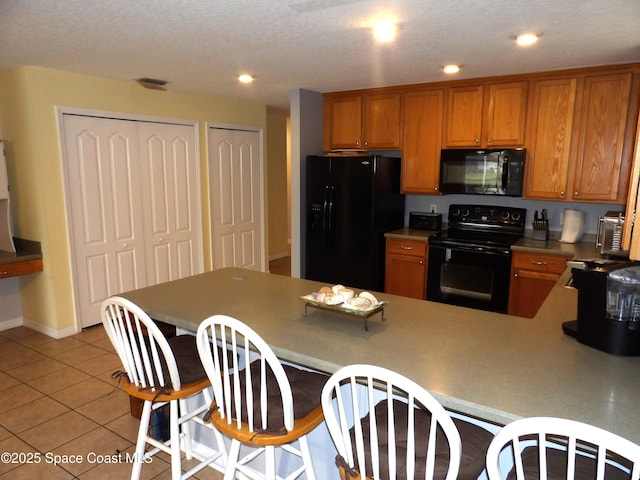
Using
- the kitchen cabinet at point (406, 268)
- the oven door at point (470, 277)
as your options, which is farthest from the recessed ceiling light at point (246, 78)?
the oven door at point (470, 277)

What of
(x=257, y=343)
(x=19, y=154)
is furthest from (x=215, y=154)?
(x=257, y=343)

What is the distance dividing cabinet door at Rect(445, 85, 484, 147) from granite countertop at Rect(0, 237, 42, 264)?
3.80 meters

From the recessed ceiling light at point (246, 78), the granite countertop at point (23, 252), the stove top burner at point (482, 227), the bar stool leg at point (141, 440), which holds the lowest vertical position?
the bar stool leg at point (141, 440)

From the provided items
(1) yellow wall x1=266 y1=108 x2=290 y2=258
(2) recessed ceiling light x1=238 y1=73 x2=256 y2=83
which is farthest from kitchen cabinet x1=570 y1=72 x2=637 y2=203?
(1) yellow wall x1=266 y1=108 x2=290 y2=258

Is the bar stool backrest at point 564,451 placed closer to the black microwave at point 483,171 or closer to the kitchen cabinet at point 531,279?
the kitchen cabinet at point 531,279

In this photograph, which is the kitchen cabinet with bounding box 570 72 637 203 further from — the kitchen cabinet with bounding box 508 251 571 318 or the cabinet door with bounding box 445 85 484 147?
the cabinet door with bounding box 445 85 484 147

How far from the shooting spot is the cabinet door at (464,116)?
12.8ft

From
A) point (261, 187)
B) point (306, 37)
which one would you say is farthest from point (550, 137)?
point (261, 187)

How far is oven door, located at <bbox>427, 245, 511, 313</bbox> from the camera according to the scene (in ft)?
12.1

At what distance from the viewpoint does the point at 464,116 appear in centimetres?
396

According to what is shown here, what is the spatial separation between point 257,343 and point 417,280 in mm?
2922

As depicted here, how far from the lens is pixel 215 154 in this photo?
505 centimetres

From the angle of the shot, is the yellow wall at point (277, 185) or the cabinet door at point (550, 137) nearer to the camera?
the cabinet door at point (550, 137)

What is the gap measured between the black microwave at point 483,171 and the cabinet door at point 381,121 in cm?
55
